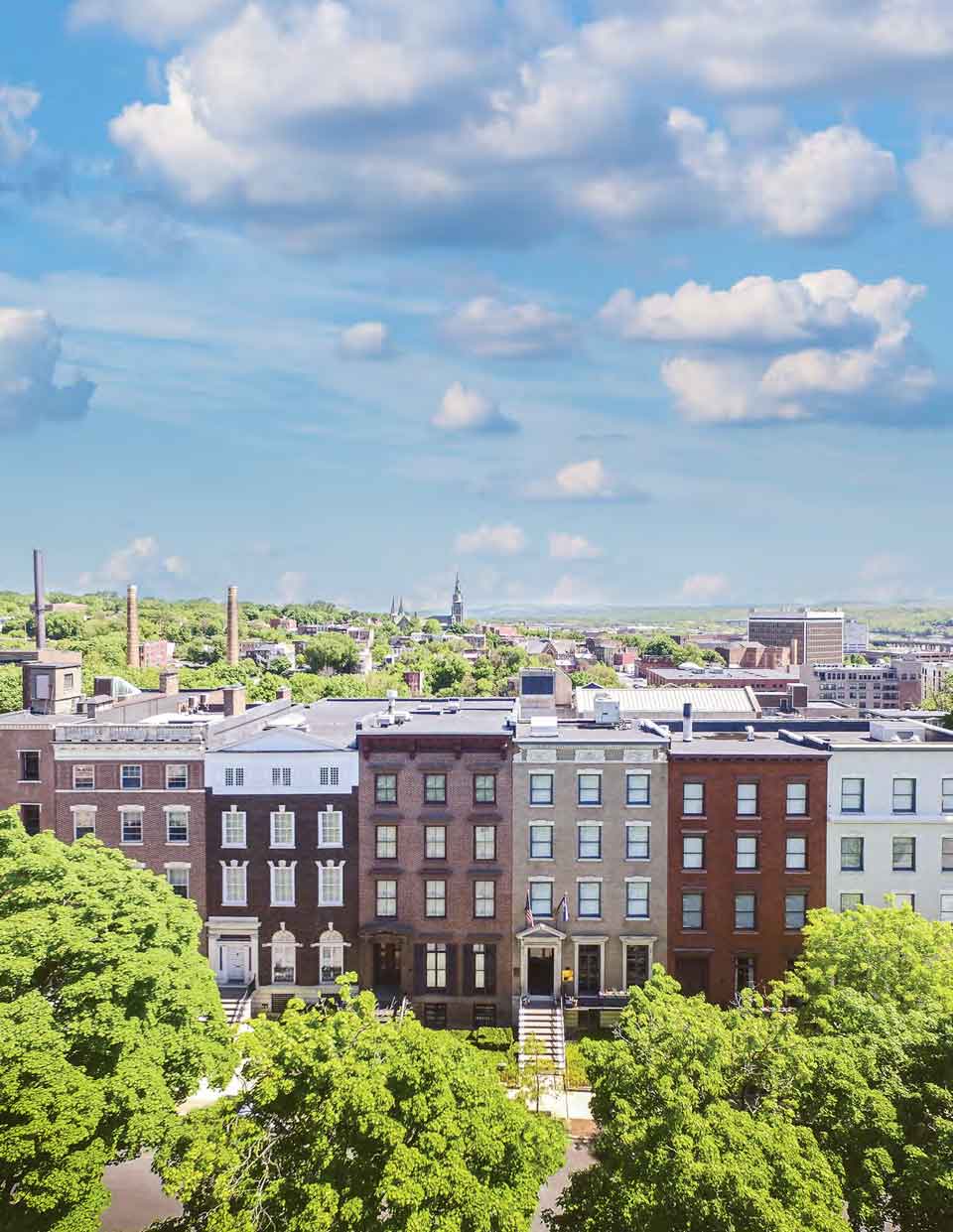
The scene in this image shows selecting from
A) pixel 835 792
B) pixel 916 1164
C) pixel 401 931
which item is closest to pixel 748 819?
pixel 835 792

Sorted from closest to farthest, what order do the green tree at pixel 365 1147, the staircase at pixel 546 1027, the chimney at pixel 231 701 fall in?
the green tree at pixel 365 1147
the staircase at pixel 546 1027
the chimney at pixel 231 701

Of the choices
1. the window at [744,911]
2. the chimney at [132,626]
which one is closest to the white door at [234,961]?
the window at [744,911]

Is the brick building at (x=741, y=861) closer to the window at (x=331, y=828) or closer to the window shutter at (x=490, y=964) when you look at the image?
the window shutter at (x=490, y=964)

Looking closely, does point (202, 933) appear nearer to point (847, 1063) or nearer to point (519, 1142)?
point (519, 1142)

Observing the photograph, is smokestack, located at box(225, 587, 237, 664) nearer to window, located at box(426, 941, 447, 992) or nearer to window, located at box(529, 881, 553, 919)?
window, located at box(426, 941, 447, 992)

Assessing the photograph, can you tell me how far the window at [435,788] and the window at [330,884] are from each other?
5750mm

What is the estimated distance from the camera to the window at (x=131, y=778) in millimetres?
50562

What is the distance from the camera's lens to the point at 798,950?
159 feet

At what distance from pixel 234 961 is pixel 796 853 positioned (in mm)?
29553

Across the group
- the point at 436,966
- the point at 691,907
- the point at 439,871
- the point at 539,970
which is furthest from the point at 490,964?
the point at 691,907

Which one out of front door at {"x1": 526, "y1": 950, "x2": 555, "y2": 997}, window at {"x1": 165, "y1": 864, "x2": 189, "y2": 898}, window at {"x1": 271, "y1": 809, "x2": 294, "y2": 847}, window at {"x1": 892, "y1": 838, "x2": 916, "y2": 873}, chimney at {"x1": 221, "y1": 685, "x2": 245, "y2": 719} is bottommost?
front door at {"x1": 526, "y1": 950, "x2": 555, "y2": 997}

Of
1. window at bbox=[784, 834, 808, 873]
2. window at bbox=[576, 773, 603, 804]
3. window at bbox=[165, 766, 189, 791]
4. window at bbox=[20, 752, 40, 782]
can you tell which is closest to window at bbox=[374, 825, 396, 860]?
window at bbox=[576, 773, 603, 804]

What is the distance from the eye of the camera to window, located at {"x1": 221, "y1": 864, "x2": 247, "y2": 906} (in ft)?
164

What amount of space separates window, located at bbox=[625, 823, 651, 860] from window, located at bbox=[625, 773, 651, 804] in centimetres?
127
